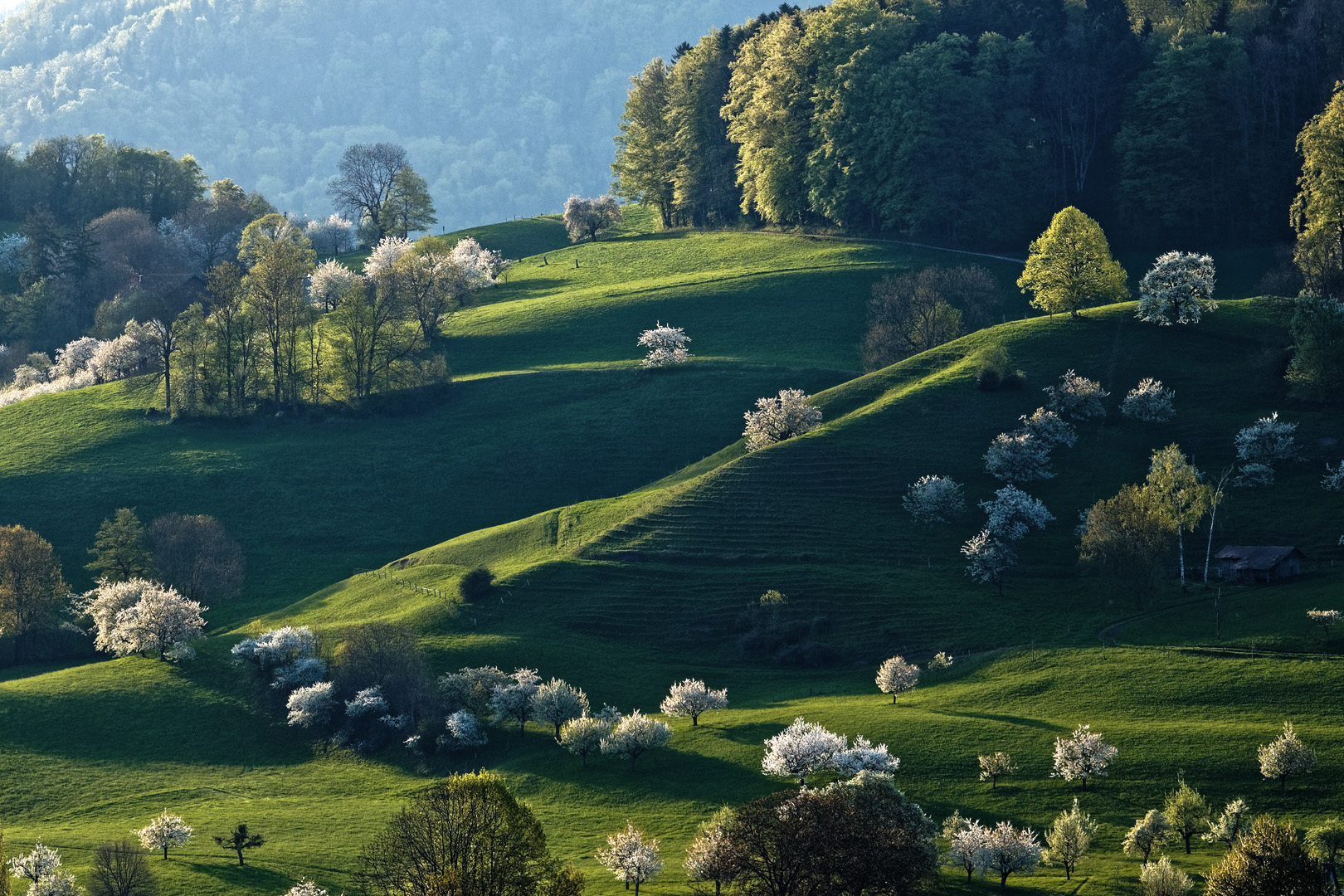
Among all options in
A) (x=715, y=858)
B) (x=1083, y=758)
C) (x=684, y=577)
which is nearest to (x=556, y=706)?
(x=684, y=577)

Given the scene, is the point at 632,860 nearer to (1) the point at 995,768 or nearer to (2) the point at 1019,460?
(1) the point at 995,768

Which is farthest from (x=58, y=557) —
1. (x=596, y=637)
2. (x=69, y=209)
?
(x=69, y=209)

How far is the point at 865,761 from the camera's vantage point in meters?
61.7

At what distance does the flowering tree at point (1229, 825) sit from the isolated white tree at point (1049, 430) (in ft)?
155

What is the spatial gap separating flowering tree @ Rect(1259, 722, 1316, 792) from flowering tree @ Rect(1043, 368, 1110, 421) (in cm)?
4745

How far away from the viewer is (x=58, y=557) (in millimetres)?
103938

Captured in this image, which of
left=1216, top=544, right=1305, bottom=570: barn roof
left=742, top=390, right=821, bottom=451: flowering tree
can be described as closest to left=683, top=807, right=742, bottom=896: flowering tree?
left=1216, top=544, right=1305, bottom=570: barn roof

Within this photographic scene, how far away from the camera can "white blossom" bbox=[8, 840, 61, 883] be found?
55.3 metres

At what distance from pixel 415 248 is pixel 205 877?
10294 cm

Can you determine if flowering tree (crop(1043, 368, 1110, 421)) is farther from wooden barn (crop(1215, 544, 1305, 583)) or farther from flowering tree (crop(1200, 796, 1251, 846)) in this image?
flowering tree (crop(1200, 796, 1251, 846))

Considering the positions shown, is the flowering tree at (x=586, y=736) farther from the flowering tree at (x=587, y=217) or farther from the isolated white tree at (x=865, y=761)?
the flowering tree at (x=587, y=217)

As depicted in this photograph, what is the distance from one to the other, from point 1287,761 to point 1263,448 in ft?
140

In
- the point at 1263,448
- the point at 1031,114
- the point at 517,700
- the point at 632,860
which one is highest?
the point at 1031,114

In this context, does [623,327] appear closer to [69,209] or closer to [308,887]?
[308,887]
